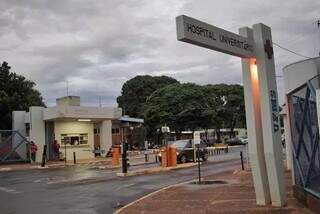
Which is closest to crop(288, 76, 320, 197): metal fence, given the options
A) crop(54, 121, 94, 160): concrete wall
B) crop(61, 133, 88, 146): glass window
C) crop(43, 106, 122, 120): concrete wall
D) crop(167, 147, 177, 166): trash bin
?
crop(167, 147, 177, 166): trash bin

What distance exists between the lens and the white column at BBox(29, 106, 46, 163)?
44.4 m

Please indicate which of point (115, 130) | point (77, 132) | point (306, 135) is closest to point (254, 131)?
point (306, 135)

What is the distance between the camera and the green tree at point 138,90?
87375 mm

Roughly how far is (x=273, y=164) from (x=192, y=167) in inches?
→ 657

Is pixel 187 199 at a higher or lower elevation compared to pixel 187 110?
lower

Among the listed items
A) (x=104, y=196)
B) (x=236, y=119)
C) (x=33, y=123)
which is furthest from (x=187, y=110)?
(x=104, y=196)

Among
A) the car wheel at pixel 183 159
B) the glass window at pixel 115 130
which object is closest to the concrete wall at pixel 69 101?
the car wheel at pixel 183 159

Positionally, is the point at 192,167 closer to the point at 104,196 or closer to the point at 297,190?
the point at 104,196

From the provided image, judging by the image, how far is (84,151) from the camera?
152ft

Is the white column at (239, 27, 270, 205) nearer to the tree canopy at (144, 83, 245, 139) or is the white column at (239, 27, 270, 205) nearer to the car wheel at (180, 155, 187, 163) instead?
the car wheel at (180, 155, 187, 163)

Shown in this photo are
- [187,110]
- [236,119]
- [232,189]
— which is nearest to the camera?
[232,189]

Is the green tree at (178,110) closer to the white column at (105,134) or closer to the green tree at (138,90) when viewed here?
the green tree at (138,90)

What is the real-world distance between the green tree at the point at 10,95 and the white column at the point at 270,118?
145 feet

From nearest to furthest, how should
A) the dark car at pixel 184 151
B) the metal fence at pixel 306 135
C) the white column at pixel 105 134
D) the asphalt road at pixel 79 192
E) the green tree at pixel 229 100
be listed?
1. the metal fence at pixel 306 135
2. the asphalt road at pixel 79 192
3. the dark car at pixel 184 151
4. the white column at pixel 105 134
5. the green tree at pixel 229 100
